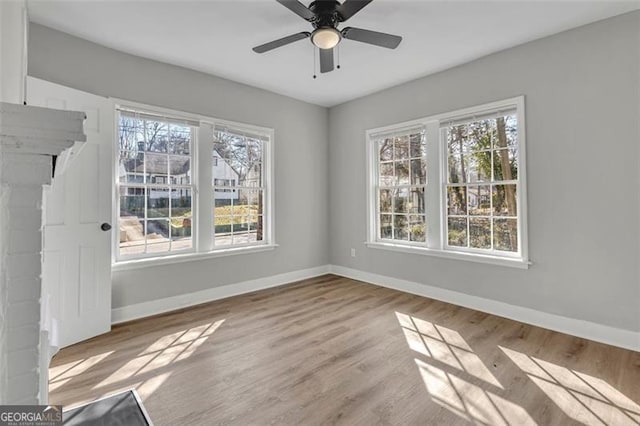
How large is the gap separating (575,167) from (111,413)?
4.06 m

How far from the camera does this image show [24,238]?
0.86 meters

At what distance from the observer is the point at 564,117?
2895 mm

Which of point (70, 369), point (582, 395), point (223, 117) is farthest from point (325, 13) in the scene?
point (70, 369)

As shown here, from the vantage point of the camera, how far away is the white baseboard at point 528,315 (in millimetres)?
2629

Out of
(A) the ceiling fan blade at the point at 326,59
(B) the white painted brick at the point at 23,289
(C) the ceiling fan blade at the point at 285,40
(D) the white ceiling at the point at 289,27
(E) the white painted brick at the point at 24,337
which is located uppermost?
(D) the white ceiling at the point at 289,27

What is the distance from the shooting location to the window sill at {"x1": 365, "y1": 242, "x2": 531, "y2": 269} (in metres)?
3.19

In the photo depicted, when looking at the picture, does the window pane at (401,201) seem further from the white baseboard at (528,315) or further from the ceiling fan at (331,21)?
the ceiling fan at (331,21)

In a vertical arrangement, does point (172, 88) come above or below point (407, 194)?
above

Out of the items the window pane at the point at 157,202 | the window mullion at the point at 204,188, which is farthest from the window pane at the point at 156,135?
the window pane at the point at 157,202

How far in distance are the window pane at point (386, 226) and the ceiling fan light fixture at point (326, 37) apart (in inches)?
105

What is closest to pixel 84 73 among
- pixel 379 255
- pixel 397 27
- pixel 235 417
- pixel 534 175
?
pixel 397 27

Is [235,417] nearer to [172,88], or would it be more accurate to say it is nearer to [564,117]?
[172,88]

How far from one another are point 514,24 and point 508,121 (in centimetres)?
93

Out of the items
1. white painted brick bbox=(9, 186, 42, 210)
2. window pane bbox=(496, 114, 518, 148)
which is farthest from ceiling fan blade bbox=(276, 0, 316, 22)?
window pane bbox=(496, 114, 518, 148)
